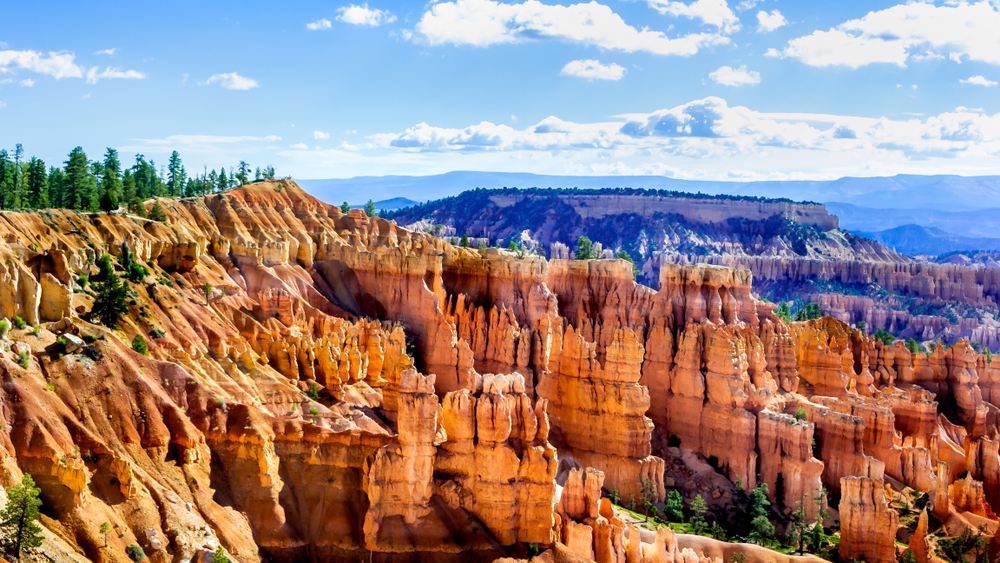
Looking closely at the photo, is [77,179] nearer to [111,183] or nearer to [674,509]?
[111,183]

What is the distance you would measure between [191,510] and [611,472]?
31.8 m

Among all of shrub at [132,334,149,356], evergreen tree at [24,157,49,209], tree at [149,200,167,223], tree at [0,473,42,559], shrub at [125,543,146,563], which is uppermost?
evergreen tree at [24,157,49,209]

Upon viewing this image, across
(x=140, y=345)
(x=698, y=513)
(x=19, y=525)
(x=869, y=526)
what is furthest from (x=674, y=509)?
(x=19, y=525)

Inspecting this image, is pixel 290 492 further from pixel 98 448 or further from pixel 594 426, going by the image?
pixel 594 426

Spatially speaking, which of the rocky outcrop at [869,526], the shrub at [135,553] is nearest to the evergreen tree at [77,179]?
the shrub at [135,553]

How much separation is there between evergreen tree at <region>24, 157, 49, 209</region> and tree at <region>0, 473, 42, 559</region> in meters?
58.5

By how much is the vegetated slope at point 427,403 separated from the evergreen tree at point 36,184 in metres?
16.4

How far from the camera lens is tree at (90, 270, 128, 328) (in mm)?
48031

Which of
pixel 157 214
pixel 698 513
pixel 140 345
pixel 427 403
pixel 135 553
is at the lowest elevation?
pixel 698 513

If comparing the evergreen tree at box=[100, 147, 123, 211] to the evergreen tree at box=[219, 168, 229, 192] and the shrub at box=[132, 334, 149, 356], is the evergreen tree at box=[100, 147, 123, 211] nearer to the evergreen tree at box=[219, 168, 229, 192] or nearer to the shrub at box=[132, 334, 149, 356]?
the evergreen tree at box=[219, 168, 229, 192]

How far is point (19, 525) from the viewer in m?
32.5

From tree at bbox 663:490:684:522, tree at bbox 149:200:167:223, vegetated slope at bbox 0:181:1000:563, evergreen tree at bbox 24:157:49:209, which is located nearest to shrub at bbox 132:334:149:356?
vegetated slope at bbox 0:181:1000:563

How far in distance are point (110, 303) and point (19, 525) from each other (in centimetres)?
1821

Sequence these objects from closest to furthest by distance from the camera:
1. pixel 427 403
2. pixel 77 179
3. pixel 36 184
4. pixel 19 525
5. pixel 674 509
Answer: pixel 19 525, pixel 427 403, pixel 674 509, pixel 77 179, pixel 36 184
